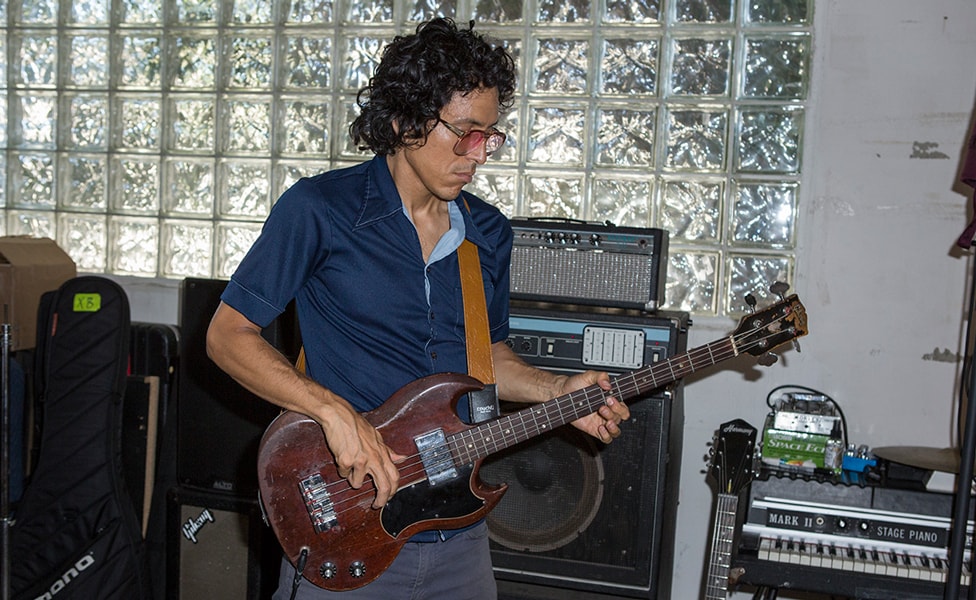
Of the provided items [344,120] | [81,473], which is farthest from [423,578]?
[344,120]

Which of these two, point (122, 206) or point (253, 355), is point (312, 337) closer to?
point (253, 355)

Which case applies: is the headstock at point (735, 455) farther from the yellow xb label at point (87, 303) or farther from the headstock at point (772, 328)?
the yellow xb label at point (87, 303)

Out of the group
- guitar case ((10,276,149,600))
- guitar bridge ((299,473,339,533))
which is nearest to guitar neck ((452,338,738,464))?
guitar bridge ((299,473,339,533))

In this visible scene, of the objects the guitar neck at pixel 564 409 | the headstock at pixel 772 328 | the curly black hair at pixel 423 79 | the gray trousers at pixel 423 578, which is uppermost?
the curly black hair at pixel 423 79

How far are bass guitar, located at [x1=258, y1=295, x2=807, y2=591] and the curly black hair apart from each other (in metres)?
0.43

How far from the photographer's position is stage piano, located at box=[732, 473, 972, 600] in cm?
223

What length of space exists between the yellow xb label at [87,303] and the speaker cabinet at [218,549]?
0.58 m

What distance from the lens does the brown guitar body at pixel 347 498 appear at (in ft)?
5.17

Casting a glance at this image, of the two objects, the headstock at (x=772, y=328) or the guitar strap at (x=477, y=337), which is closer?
the guitar strap at (x=477, y=337)

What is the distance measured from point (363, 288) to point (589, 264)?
1083 millimetres

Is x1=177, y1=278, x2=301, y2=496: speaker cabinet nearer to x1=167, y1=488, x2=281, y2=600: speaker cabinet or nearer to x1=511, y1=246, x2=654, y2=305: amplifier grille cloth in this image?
x1=167, y1=488, x2=281, y2=600: speaker cabinet

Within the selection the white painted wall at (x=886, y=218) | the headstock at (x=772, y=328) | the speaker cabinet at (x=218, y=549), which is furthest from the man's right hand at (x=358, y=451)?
the white painted wall at (x=886, y=218)

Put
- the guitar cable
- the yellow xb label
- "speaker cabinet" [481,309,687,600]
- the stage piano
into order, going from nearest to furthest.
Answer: the guitar cable
the stage piano
"speaker cabinet" [481,309,687,600]
the yellow xb label

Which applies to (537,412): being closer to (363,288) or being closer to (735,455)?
(363,288)
